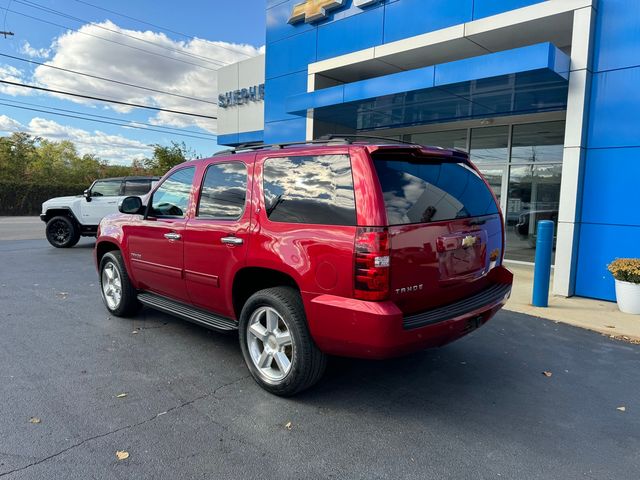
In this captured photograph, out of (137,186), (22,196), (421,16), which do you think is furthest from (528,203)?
(22,196)

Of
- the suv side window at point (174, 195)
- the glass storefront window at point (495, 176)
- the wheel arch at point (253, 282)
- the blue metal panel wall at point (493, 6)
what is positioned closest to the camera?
the wheel arch at point (253, 282)

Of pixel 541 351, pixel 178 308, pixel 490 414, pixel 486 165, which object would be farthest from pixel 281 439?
pixel 486 165

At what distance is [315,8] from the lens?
11.3m

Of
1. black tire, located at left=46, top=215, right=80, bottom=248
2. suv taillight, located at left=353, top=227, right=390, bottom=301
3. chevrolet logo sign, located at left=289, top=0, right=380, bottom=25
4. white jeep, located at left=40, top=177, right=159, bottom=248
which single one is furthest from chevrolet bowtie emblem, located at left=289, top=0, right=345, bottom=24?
suv taillight, located at left=353, top=227, right=390, bottom=301

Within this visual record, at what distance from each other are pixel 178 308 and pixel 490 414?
2932 millimetres

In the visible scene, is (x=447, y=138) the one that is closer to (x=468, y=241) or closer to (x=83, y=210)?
(x=468, y=241)

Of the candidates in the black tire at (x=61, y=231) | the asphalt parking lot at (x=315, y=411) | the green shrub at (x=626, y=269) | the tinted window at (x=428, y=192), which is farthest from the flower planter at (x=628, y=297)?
the black tire at (x=61, y=231)

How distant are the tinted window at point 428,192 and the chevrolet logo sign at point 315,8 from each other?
795 centimetres

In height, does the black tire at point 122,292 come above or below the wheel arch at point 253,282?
below

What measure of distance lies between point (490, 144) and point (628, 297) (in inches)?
218

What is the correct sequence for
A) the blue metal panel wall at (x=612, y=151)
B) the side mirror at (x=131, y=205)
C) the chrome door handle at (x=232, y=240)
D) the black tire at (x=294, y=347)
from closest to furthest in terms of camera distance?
the black tire at (x=294, y=347) → the chrome door handle at (x=232, y=240) → the side mirror at (x=131, y=205) → the blue metal panel wall at (x=612, y=151)

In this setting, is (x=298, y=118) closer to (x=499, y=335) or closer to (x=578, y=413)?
(x=499, y=335)

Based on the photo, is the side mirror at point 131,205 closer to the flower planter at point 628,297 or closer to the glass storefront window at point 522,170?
the flower planter at point 628,297

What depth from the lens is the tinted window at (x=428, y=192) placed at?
304 cm
